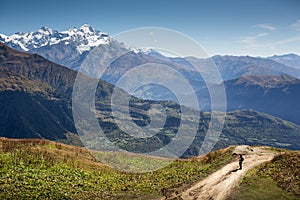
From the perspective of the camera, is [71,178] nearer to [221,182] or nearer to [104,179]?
[104,179]

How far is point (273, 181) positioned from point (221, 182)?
215 inches

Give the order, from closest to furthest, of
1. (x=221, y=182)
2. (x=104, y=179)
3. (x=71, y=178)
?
(x=221, y=182)
(x=71, y=178)
(x=104, y=179)

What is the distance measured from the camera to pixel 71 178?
3619 cm

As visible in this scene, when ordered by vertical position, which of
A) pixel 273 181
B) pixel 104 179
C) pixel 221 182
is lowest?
pixel 104 179

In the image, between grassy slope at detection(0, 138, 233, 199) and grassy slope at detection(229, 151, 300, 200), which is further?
grassy slope at detection(0, 138, 233, 199)

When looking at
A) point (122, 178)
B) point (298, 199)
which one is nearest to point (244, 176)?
point (298, 199)

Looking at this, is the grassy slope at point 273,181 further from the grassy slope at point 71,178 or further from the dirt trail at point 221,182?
the grassy slope at point 71,178

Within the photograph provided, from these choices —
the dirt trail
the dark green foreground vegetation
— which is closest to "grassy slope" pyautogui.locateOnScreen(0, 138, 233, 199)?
the dark green foreground vegetation

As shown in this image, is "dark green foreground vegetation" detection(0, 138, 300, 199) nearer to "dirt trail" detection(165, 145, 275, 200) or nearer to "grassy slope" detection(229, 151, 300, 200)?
"grassy slope" detection(229, 151, 300, 200)

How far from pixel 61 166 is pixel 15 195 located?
1151 centimetres

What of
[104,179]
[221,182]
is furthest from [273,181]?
[104,179]

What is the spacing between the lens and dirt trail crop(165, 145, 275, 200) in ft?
99.1

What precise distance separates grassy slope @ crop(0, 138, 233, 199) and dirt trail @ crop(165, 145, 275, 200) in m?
1.97

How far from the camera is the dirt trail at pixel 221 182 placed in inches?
1189
